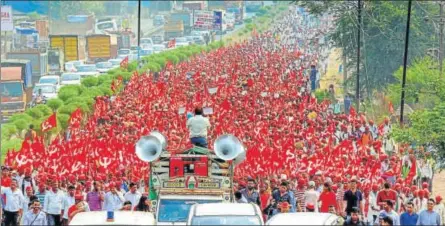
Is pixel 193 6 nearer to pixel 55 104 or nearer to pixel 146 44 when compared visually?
pixel 146 44

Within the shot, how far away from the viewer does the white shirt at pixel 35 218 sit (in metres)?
22.3

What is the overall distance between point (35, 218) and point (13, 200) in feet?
7.74

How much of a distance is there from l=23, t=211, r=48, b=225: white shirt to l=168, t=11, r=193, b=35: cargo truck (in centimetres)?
10869

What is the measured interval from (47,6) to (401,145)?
11197cm

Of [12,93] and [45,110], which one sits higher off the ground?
[45,110]

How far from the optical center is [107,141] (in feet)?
112

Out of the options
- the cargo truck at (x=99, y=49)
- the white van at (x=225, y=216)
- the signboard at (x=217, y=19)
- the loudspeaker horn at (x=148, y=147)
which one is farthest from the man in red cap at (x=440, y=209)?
the signboard at (x=217, y=19)

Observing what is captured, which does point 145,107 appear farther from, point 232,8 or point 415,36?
point 232,8

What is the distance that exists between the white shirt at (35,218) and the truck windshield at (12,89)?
3514 centimetres

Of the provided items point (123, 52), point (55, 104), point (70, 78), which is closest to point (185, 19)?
point (123, 52)

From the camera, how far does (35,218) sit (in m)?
22.3

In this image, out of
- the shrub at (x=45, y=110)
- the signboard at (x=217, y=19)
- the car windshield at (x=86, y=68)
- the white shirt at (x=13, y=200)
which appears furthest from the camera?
the signboard at (x=217, y=19)

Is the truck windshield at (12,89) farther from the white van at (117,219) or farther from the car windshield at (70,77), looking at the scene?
the white van at (117,219)

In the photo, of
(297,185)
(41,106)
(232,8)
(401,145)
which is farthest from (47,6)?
(297,185)
